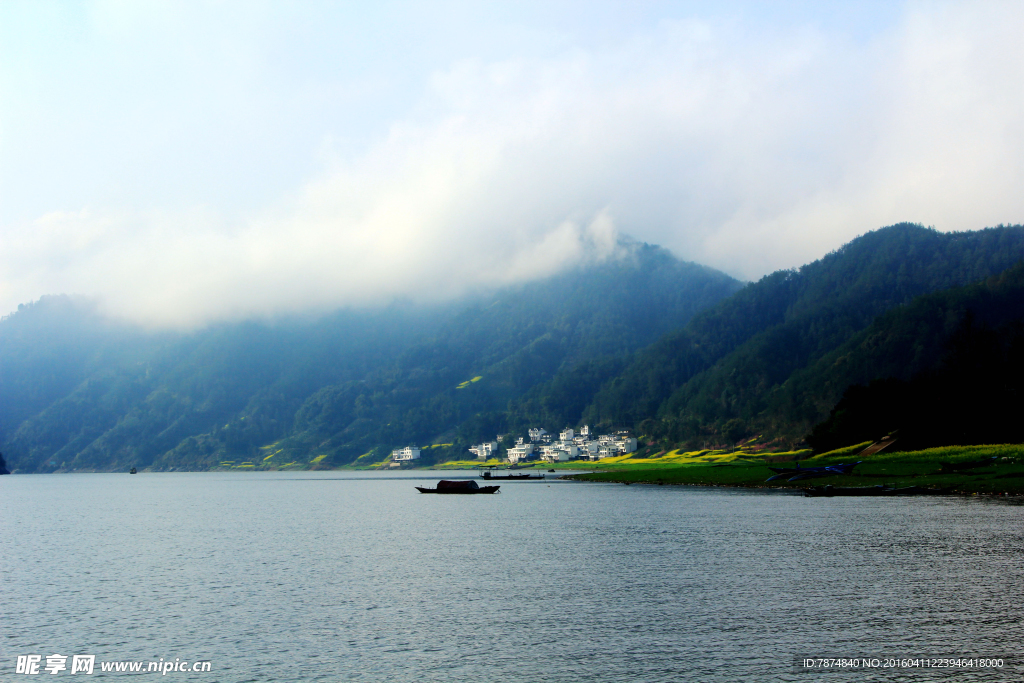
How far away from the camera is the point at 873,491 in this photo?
10838 centimetres

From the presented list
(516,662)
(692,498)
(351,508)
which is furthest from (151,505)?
(516,662)

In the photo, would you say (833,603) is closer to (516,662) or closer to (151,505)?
(516,662)

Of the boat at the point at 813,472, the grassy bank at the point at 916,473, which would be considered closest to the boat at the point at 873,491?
the grassy bank at the point at 916,473

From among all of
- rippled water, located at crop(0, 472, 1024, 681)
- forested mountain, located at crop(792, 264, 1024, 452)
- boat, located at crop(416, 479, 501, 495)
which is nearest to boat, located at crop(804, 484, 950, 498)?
rippled water, located at crop(0, 472, 1024, 681)

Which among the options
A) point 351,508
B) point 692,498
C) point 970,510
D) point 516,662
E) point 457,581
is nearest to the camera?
point 516,662

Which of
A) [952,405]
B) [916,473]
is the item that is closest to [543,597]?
[916,473]

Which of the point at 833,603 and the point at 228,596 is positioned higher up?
the point at 228,596

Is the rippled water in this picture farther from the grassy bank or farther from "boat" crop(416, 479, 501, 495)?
"boat" crop(416, 479, 501, 495)

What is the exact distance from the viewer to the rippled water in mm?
30766

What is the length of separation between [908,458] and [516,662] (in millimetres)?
126360

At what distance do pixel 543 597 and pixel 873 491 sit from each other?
8148cm

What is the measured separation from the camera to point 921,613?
36.2 metres

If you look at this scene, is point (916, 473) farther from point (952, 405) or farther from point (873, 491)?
point (952, 405)

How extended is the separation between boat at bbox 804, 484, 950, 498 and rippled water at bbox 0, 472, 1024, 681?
20.1 metres
